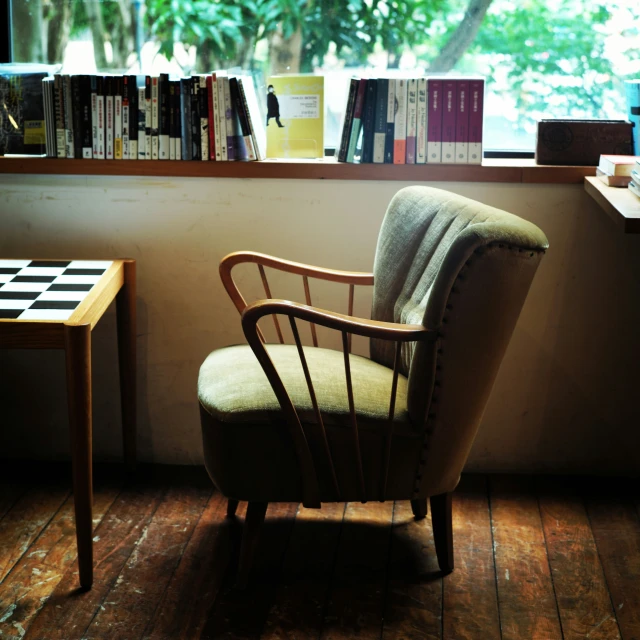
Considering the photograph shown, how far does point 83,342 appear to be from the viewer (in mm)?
1755

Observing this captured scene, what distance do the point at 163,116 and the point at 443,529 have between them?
1395 millimetres

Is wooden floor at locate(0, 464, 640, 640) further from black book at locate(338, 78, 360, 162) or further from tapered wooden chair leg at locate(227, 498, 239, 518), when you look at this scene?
Answer: black book at locate(338, 78, 360, 162)

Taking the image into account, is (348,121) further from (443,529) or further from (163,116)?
(443,529)

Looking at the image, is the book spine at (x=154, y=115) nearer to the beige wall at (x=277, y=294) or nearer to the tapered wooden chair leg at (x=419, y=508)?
the beige wall at (x=277, y=294)

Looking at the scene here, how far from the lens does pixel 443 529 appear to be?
198 cm

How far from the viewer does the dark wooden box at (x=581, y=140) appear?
7.68 feet

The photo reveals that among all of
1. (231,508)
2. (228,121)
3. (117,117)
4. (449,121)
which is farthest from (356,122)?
(231,508)

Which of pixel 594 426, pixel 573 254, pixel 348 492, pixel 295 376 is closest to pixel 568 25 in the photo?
pixel 573 254

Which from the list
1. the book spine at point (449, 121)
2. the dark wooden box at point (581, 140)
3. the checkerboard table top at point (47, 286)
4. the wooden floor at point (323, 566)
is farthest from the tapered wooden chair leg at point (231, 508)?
the dark wooden box at point (581, 140)

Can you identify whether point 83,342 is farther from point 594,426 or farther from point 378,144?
point 594,426

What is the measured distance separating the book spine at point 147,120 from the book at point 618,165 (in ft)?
4.23

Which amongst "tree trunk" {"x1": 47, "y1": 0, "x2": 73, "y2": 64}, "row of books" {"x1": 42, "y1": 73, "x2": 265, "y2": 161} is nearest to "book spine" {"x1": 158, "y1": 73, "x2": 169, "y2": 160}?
"row of books" {"x1": 42, "y1": 73, "x2": 265, "y2": 161}

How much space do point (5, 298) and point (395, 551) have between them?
118 centimetres

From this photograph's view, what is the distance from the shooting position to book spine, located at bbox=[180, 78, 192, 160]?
Result: 230cm
